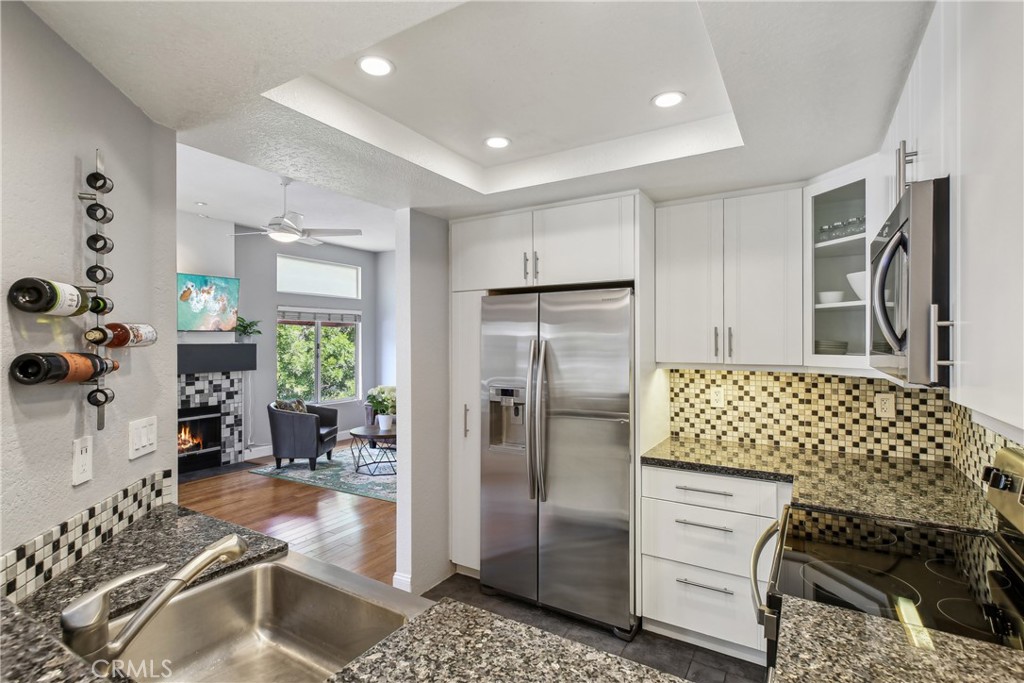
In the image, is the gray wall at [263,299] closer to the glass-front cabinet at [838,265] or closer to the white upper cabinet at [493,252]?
the white upper cabinet at [493,252]

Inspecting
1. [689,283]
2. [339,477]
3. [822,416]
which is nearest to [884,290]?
[689,283]

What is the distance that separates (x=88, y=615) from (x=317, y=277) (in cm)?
672

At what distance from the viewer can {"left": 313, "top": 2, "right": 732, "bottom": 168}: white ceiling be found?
1.49m

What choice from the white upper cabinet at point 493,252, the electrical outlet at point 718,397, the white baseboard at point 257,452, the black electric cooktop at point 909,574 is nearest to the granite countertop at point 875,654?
the black electric cooktop at point 909,574

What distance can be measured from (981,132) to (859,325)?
1559 millimetres

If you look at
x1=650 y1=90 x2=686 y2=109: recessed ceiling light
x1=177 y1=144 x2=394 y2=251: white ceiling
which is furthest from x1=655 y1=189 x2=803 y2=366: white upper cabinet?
x1=177 y1=144 x2=394 y2=251: white ceiling

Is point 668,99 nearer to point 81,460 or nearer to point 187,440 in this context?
point 81,460

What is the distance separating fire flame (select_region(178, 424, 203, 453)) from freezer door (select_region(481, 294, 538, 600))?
13.8ft

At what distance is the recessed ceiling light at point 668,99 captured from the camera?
1.91m

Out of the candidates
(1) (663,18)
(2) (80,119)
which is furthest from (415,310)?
(1) (663,18)

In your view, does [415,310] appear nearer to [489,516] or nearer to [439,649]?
[489,516]

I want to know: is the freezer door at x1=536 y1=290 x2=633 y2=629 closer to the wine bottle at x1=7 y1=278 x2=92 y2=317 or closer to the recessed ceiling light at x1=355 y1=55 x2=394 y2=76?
the recessed ceiling light at x1=355 y1=55 x2=394 y2=76

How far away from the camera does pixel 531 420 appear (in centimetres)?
277

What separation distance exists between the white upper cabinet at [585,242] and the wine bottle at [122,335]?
1.88m
